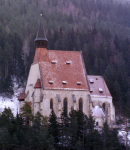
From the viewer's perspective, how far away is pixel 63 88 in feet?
A: 223

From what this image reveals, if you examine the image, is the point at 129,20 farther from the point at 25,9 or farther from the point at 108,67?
the point at 108,67

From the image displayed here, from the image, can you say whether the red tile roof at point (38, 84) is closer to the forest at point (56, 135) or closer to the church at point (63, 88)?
the church at point (63, 88)

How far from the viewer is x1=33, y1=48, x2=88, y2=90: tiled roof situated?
67.9 meters

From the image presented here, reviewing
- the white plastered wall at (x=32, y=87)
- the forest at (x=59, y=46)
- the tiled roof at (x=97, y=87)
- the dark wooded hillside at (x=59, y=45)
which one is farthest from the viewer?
the dark wooded hillside at (x=59, y=45)

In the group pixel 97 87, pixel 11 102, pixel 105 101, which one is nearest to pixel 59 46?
pixel 11 102

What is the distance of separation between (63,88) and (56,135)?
550 inches

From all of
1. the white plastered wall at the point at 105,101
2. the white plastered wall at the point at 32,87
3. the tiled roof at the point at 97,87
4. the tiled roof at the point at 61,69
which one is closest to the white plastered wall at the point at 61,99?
the tiled roof at the point at 61,69

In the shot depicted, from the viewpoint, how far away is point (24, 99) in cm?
7162

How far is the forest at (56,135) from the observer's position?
5100cm

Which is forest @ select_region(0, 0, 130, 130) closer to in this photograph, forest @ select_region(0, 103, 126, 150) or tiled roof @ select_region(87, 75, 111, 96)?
tiled roof @ select_region(87, 75, 111, 96)

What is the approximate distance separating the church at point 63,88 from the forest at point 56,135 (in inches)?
343

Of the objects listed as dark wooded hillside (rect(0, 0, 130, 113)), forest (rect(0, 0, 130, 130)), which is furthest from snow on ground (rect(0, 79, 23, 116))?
dark wooded hillside (rect(0, 0, 130, 113))

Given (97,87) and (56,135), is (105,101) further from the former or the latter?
(56,135)

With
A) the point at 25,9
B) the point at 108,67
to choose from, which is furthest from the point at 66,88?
the point at 25,9
